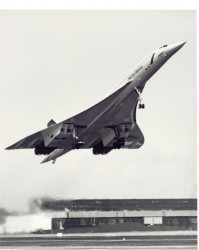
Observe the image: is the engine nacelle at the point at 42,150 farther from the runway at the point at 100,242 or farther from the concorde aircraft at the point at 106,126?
the runway at the point at 100,242

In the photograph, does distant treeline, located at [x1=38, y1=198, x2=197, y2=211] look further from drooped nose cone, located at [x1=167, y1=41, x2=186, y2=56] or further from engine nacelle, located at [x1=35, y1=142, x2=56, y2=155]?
drooped nose cone, located at [x1=167, y1=41, x2=186, y2=56]

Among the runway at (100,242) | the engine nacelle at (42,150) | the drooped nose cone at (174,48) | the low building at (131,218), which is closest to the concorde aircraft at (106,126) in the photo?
the engine nacelle at (42,150)

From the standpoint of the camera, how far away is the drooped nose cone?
2896 cm

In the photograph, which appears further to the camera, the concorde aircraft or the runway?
the concorde aircraft

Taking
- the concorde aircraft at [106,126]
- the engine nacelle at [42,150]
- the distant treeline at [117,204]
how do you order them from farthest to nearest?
the engine nacelle at [42,150], the distant treeline at [117,204], the concorde aircraft at [106,126]

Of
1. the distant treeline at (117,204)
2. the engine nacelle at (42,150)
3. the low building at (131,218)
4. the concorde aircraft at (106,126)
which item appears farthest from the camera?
the engine nacelle at (42,150)

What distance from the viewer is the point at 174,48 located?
29109mm

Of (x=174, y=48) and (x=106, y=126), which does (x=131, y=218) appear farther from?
(x=174, y=48)

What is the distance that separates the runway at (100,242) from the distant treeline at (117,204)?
1.77 metres

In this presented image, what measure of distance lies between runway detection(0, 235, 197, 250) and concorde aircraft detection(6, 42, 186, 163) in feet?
18.0

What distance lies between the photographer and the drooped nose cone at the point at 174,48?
29.0 m

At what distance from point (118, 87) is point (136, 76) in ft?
4.31

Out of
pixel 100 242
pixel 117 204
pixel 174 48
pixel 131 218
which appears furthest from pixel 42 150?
pixel 174 48

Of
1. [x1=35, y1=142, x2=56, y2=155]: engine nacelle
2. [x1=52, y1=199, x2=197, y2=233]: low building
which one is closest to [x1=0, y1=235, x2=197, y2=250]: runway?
[x1=52, y1=199, x2=197, y2=233]: low building
